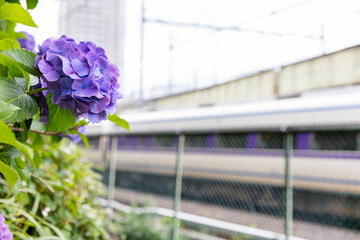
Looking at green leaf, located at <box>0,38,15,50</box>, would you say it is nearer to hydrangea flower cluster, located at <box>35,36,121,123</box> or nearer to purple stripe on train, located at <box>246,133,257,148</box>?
hydrangea flower cluster, located at <box>35,36,121,123</box>

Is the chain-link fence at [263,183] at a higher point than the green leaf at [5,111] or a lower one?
lower

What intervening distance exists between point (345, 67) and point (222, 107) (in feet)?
5.29

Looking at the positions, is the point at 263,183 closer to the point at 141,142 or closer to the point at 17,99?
the point at 141,142

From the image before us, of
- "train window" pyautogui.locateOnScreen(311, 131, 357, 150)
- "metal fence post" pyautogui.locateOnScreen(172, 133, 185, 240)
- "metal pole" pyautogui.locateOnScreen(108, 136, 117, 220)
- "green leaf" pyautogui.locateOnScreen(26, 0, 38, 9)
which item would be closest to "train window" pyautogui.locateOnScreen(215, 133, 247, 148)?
"train window" pyautogui.locateOnScreen(311, 131, 357, 150)

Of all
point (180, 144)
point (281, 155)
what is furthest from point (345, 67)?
point (180, 144)

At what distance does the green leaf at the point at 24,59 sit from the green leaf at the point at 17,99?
0.03 metres

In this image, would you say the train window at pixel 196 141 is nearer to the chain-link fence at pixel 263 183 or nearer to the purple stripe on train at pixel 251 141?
the chain-link fence at pixel 263 183

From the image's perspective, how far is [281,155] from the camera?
15.5 feet

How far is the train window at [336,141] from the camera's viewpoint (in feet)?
13.5

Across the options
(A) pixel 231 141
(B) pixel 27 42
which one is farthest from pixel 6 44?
(A) pixel 231 141

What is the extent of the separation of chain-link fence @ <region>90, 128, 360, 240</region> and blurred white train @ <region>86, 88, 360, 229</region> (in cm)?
1

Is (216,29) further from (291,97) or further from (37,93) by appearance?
(37,93)

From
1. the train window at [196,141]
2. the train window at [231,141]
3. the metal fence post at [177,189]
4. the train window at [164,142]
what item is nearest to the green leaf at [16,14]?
the metal fence post at [177,189]

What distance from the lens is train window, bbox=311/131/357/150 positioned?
4.11 m
